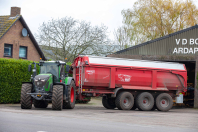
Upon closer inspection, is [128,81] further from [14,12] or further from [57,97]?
[14,12]

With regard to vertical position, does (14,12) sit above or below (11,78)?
above

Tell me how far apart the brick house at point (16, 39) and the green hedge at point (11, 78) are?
10.5 meters

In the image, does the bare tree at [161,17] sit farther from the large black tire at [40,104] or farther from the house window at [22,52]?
the large black tire at [40,104]

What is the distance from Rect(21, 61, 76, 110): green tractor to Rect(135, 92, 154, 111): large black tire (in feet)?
13.6

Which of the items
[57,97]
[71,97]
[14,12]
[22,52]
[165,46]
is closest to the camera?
[57,97]

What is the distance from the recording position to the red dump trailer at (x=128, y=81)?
18547 mm

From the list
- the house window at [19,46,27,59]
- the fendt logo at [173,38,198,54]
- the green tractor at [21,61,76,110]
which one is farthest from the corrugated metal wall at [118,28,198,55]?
the house window at [19,46,27,59]

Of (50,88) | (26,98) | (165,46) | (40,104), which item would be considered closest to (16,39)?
(165,46)

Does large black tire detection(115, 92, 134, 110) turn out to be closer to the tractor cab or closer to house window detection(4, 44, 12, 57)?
the tractor cab

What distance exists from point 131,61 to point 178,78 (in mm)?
3676

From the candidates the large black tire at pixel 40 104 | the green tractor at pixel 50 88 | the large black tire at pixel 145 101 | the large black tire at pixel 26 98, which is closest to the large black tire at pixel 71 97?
the green tractor at pixel 50 88

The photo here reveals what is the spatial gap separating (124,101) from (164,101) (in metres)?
3.06

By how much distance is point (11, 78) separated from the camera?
21.2 m

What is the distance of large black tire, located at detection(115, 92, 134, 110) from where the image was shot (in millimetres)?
19094
